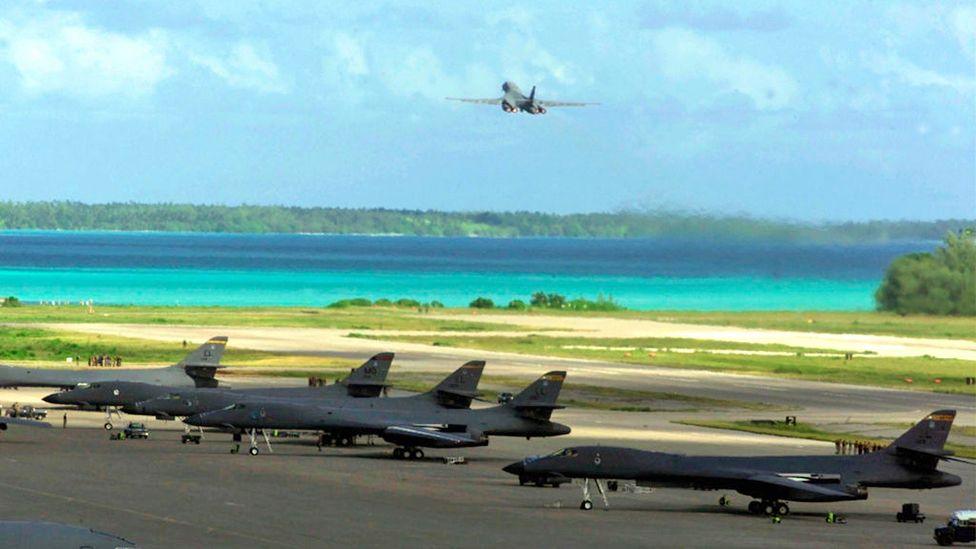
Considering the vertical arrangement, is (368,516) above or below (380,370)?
below

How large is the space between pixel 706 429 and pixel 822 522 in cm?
3638

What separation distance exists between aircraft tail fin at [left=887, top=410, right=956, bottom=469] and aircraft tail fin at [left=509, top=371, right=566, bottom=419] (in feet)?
69.6

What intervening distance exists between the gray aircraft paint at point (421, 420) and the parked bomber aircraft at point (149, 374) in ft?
71.4

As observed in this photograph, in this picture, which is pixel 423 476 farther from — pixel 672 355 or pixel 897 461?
pixel 672 355

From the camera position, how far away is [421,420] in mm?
92938

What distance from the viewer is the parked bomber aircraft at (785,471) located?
238 ft

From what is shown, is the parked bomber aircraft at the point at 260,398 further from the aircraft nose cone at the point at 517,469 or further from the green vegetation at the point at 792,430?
the aircraft nose cone at the point at 517,469

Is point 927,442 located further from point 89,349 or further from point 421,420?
point 89,349

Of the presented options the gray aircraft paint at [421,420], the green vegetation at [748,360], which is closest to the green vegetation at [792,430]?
the gray aircraft paint at [421,420]

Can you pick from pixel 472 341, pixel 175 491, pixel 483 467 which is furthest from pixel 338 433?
pixel 472 341

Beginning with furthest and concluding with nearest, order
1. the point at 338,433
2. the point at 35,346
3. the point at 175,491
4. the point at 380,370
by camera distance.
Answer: the point at 35,346 < the point at 380,370 < the point at 338,433 < the point at 175,491

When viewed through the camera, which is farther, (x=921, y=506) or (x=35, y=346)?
(x=35, y=346)

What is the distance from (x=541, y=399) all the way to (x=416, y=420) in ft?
20.6

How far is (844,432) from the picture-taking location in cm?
10775
